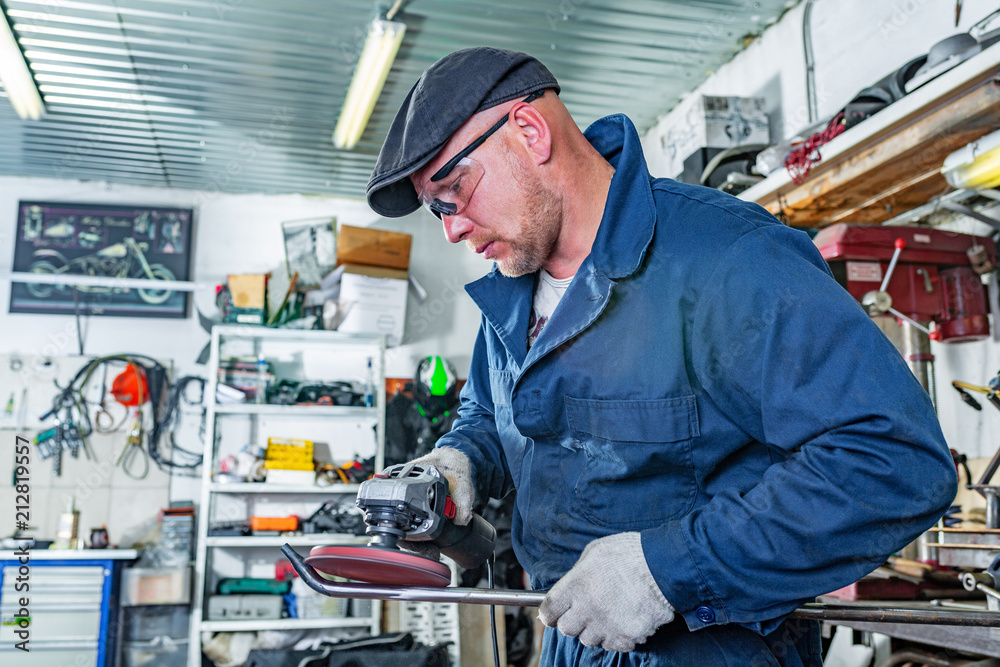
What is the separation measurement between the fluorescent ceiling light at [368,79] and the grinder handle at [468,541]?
8.83ft

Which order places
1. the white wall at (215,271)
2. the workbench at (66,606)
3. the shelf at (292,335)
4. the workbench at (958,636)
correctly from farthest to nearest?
the white wall at (215,271)
the shelf at (292,335)
the workbench at (66,606)
the workbench at (958,636)

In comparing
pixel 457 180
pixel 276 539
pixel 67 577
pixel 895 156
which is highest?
pixel 895 156

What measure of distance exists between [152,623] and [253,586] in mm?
619

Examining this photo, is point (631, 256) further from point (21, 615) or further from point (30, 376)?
point (30, 376)

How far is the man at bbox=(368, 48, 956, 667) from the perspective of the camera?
0.91 meters

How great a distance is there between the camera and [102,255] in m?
5.30

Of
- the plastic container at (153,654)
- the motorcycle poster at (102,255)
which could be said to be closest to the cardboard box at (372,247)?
the motorcycle poster at (102,255)

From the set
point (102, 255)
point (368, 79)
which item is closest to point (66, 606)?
point (102, 255)

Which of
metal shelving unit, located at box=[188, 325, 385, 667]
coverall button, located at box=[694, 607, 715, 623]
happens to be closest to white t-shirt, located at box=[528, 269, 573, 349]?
coverall button, located at box=[694, 607, 715, 623]

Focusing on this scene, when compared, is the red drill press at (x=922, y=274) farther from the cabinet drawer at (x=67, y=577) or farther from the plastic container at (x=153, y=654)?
the cabinet drawer at (x=67, y=577)

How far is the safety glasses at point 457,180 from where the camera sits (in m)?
1.25

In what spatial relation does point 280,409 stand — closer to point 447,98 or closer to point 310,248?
point 310,248

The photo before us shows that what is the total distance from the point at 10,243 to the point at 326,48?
307cm

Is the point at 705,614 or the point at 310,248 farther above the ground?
the point at 310,248
